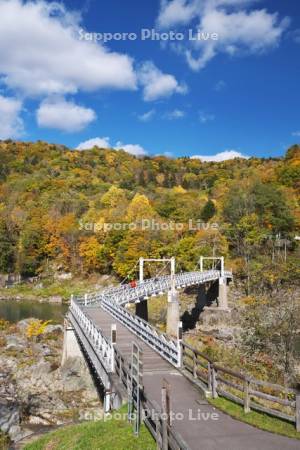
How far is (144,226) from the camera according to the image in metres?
56.1

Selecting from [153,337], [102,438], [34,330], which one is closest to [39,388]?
[153,337]

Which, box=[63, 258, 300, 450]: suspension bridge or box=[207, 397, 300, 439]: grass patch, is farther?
box=[207, 397, 300, 439]: grass patch

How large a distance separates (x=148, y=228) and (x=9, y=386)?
36.8 meters

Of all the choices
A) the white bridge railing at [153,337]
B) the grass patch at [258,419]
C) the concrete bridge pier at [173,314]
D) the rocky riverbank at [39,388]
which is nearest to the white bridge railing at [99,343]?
the white bridge railing at [153,337]

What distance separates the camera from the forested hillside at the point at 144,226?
170 ft

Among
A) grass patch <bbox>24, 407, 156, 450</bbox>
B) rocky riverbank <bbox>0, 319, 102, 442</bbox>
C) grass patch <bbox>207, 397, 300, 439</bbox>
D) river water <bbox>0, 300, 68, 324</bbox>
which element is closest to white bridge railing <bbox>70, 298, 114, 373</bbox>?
grass patch <bbox>24, 407, 156, 450</bbox>

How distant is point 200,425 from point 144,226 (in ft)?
156

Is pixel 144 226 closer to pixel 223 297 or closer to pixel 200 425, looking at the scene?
pixel 223 297

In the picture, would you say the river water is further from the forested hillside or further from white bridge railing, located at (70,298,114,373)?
white bridge railing, located at (70,298,114,373)

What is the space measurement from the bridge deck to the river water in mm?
26365

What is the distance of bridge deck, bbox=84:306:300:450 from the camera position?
307 inches

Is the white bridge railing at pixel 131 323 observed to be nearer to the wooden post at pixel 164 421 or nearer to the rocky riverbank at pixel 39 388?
the rocky riverbank at pixel 39 388

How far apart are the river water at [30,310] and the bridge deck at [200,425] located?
2637 cm

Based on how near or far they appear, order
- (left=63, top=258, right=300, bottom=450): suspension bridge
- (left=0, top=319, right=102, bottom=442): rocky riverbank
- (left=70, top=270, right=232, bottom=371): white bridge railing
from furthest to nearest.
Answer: (left=0, top=319, right=102, bottom=442): rocky riverbank < (left=70, top=270, right=232, bottom=371): white bridge railing < (left=63, top=258, right=300, bottom=450): suspension bridge
